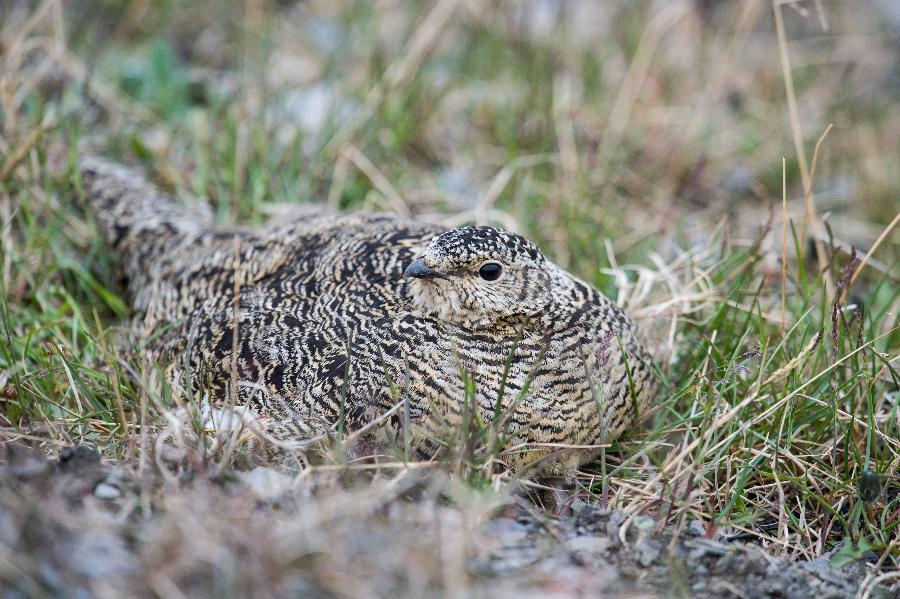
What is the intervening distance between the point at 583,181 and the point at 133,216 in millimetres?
2459

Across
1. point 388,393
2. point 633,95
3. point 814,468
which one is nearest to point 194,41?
point 633,95

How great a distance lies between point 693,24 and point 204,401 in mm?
5482

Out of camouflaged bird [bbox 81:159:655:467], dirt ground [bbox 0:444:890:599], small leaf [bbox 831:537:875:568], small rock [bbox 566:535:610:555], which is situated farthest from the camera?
camouflaged bird [bbox 81:159:655:467]

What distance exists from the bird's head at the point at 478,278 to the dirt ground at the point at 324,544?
0.73 meters

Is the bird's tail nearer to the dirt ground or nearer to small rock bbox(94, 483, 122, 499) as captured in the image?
the dirt ground

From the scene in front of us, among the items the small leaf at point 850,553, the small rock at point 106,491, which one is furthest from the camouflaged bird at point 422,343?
the small leaf at point 850,553

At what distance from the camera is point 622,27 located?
24.2 ft

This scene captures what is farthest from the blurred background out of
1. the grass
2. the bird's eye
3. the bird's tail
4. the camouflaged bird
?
the bird's eye

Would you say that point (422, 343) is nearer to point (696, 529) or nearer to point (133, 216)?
point (696, 529)

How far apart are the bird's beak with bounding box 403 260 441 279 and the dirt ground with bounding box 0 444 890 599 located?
742 millimetres

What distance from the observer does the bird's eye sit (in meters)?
3.46

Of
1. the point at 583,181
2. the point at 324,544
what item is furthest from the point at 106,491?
the point at 583,181

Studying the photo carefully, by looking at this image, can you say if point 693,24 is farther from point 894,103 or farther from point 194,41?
point 194,41

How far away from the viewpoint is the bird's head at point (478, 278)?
11.1ft
